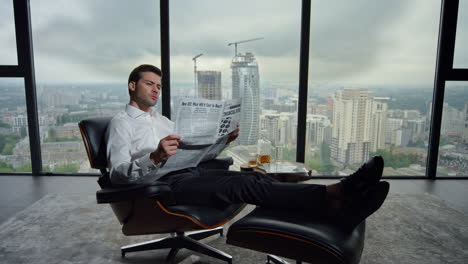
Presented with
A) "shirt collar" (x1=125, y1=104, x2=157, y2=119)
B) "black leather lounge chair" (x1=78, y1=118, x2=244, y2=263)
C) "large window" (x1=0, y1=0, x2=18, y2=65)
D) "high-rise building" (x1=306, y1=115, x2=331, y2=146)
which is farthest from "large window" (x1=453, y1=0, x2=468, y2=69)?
"large window" (x1=0, y1=0, x2=18, y2=65)

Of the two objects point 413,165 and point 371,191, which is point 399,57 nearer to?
point 413,165

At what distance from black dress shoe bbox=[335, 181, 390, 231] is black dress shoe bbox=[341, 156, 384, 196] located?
3 cm

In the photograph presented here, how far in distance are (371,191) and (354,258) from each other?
0.28 meters

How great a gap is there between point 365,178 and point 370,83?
2.50 m

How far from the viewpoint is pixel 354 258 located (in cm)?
134

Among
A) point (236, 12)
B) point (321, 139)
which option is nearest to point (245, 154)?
point (321, 139)

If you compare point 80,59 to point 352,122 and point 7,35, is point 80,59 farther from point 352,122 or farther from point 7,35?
point 352,122

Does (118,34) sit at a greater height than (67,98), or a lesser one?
greater

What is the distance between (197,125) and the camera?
169 cm

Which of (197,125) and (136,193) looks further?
(197,125)

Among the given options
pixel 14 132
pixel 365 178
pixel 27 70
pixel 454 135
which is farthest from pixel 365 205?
pixel 14 132

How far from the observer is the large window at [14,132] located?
3.79 metres

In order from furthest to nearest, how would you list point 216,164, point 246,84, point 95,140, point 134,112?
1. point 246,84
2. point 216,164
3. point 134,112
4. point 95,140

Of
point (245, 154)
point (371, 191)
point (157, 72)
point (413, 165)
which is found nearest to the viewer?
point (371, 191)
